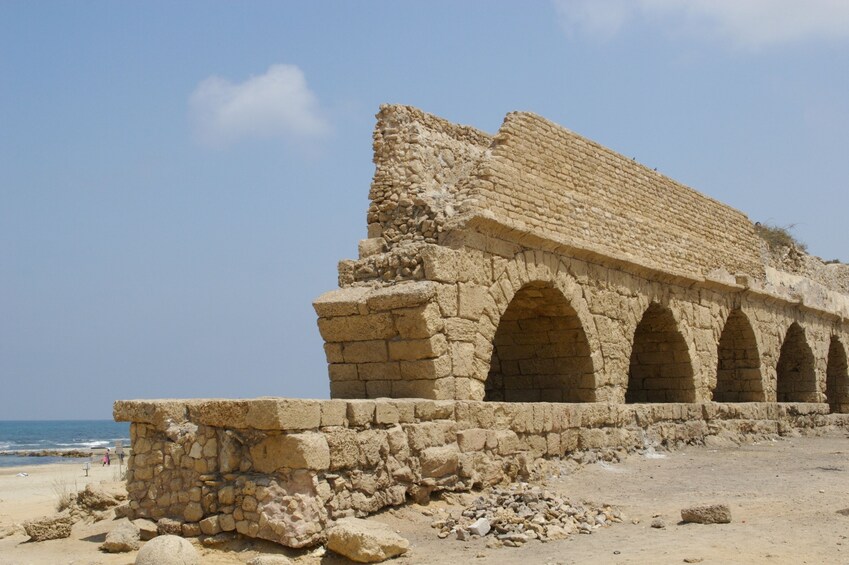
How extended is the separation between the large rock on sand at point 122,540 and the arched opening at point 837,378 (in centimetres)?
1639

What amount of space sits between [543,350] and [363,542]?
5263 mm

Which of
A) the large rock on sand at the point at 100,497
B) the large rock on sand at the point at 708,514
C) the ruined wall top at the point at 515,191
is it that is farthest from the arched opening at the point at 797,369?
the large rock on sand at the point at 100,497

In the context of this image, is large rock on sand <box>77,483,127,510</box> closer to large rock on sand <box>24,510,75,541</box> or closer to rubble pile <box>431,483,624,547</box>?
large rock on sand <box>24,510,75,541</box>

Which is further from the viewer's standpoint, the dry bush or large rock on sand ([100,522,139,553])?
the dry bush

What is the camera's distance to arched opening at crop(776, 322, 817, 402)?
16.8 m

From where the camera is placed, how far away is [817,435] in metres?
15.3

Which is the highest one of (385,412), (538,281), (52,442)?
(538,281)

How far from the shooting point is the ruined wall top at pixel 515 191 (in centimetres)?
889

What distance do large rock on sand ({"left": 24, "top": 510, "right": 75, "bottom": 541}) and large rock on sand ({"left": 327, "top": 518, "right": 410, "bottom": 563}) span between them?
257 centimetres

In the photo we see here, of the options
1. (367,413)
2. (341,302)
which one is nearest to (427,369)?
(341,302)

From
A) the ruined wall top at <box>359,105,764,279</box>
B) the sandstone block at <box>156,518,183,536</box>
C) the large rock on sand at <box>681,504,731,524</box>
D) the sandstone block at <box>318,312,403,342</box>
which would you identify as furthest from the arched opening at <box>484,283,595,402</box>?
the sandstone block at <box>156,518,183,536</box>

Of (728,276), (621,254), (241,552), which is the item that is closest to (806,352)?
(728,276)

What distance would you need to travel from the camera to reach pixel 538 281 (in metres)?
9.48

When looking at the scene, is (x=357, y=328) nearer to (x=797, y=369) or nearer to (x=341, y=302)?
(x=341, y=302)
